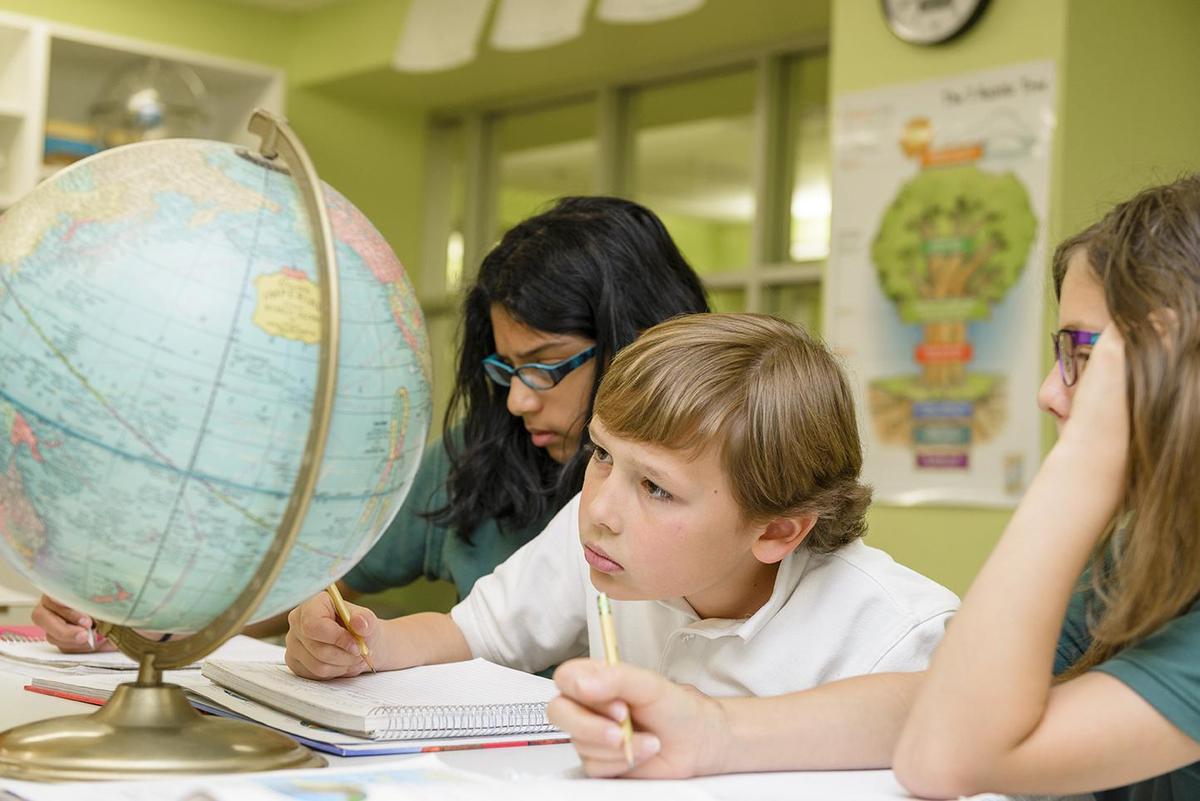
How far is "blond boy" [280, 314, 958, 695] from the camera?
1.21 m

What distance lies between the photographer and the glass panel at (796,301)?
4945 millimetres

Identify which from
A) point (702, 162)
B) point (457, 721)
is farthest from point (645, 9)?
point (457, 721)

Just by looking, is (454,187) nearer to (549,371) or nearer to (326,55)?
(326,55)

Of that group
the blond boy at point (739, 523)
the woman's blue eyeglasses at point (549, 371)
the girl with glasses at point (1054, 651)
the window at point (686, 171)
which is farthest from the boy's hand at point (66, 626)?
the window at point (686, 171)

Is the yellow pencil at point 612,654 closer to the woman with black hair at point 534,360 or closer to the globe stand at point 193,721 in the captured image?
the globe stand at point 193,721

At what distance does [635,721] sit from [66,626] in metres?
0.90

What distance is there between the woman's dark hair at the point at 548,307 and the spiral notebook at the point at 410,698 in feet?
1.80

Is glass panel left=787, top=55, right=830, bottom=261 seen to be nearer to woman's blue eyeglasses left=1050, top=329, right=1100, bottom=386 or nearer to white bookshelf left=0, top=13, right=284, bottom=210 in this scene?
white bookshelf left=0, top=13, right=284, bottom=210

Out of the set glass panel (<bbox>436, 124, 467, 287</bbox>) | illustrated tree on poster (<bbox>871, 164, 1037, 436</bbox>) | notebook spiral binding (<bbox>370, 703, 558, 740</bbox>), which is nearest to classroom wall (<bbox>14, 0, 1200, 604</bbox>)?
illustrated tree on poster (<bbox>871, 164, 1037, 436</bbox>)

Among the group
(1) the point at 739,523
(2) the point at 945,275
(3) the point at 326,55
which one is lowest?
(1) the point at 739,523

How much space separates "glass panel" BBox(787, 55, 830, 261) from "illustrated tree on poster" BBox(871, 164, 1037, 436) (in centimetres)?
123

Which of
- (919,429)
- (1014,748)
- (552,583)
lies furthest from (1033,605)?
(919,429)

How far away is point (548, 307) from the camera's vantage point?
1.89 meters

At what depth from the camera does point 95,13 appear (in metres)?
5.23
